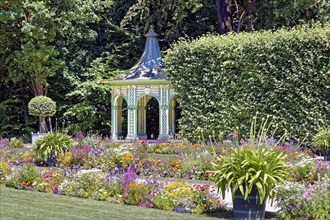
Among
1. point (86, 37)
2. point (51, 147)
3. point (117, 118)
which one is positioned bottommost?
point (51, 147)

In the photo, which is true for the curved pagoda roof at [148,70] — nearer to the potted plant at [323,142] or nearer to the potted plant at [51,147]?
the potted plant at [323,142]

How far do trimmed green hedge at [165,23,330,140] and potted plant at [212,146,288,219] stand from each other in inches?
476

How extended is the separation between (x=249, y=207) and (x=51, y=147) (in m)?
9.15

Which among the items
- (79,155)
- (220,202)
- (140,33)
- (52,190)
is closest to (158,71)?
(140,33)

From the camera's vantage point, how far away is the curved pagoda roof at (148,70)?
90.9 ft

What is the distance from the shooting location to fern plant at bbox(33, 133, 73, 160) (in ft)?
56.0

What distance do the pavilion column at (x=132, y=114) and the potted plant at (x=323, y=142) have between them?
10.7 m

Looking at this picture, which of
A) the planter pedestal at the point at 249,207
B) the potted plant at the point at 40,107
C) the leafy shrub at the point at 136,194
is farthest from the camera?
the potted plant at the point at 40,107

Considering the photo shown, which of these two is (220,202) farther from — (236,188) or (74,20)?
(74,20)

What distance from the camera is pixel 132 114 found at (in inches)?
1105

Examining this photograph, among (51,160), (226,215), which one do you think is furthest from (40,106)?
(226,215)

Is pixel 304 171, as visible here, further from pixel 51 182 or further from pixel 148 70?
pixel 148 70

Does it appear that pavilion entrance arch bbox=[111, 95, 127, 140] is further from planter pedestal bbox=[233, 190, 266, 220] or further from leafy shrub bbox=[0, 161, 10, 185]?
planter pedestal bbox=[233, 190, 266, 220]

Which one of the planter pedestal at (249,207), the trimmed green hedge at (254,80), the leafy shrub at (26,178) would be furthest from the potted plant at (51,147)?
the planter pedestal at (249,207)
